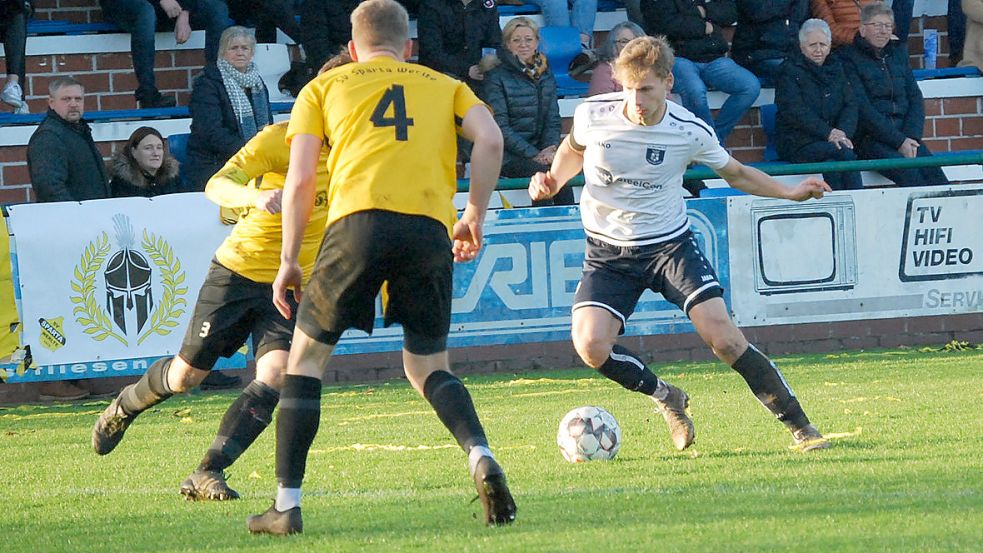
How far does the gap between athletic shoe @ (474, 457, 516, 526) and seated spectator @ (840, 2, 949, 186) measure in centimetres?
1037

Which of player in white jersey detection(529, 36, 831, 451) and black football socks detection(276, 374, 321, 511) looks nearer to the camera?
black football socks detection(276, 374, 321, 511)

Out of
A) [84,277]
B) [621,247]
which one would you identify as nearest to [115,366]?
[84,277]

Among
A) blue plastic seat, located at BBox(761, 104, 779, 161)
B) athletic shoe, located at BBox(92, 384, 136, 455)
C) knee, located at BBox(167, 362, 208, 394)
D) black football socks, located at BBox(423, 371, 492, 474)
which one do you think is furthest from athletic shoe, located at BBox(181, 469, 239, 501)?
blue plastic seat, located at BBox(761, 104, 779, 161)

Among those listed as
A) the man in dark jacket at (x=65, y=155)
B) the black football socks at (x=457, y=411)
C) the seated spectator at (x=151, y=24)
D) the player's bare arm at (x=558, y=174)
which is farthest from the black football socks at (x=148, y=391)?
the seated spectator at (x=151, y=24)

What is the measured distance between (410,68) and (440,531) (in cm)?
168

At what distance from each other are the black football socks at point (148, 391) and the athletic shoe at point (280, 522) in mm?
1745

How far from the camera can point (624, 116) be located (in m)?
7.83

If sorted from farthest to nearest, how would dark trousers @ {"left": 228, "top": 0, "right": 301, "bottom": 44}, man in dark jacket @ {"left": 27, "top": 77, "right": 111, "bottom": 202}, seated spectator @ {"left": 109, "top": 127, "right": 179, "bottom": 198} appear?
dark trousers @ {"left": 228, "top": 0, "right": 301, "bottom": 44} → seated spectator @ {"left": 109, "top": 127, "right": 179, "bottom": 198} → man in dark jacket @ {"left": 27, "top": 77, "right": 111, "bottom": 202}

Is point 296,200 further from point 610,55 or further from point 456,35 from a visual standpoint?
point 456,35

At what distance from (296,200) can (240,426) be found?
1650 millimetres

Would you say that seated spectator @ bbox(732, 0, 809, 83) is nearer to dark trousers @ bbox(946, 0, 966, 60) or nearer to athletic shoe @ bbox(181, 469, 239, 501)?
dark trousers @ bbox(946, 0, 966, 60)

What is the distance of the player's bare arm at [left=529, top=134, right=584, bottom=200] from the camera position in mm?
7676

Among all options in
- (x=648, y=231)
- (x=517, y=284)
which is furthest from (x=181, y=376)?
(x=517, y=284)

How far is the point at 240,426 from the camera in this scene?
6.75 meters
